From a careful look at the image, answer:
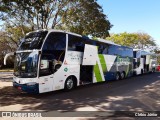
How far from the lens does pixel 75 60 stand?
1440 cm

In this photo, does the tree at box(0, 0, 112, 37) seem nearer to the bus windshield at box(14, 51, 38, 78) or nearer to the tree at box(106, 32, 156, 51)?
the bus windshield at box(14, 51, 38, 78)

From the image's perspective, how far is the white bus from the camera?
26.2m

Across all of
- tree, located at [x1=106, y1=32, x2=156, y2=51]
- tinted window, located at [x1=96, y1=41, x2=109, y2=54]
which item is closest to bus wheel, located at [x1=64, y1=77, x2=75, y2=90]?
tinted window, located at [x1=96, y1=41, x2=109, y2=54]

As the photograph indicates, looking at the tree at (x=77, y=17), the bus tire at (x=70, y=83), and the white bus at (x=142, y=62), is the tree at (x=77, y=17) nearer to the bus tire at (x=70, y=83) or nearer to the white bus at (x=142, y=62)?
the white bus at (x=142, y=62)

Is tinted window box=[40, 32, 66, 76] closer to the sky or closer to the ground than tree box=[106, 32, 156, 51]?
closer to the ground

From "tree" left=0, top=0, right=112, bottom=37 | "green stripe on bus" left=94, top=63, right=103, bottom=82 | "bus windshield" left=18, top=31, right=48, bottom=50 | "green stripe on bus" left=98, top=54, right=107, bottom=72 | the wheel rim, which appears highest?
"tree" left=0, top=0, right=112, bottom=37

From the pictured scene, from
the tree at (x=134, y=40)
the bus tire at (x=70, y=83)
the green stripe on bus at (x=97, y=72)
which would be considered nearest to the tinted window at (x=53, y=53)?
the bus tire at (x=70, y=83)

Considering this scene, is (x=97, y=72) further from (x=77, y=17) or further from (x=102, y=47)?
(x=77, y=17)

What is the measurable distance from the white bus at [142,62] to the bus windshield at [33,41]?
15.2 metres

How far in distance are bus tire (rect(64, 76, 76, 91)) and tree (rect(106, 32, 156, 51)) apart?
175 feet

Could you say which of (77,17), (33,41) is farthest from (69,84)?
(77,17)

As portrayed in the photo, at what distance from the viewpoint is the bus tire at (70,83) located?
13695mm

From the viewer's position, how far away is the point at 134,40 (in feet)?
226

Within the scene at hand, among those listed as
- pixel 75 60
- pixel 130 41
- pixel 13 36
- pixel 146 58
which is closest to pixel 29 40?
pixel 75 60
